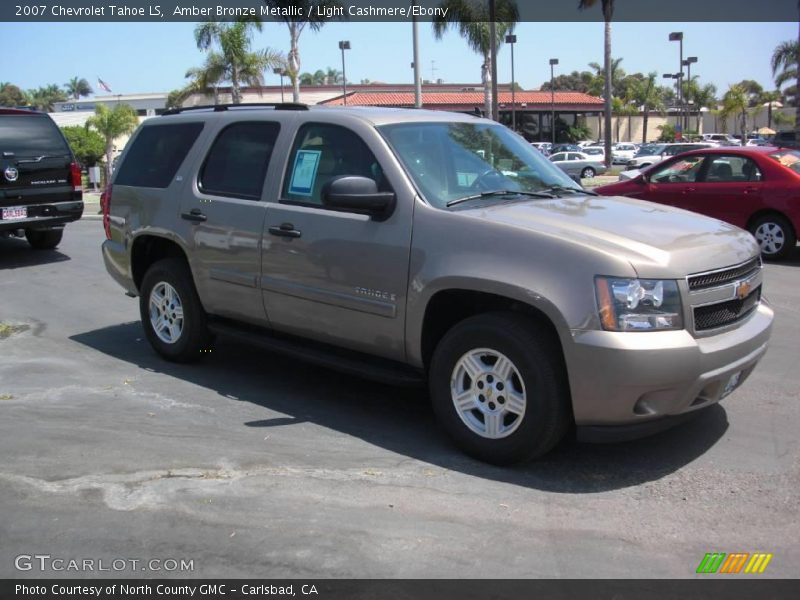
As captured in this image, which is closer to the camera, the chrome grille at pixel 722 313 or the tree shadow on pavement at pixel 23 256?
the chrome grille at pixel 722 313

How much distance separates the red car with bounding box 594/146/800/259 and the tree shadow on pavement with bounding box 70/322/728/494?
251 inches

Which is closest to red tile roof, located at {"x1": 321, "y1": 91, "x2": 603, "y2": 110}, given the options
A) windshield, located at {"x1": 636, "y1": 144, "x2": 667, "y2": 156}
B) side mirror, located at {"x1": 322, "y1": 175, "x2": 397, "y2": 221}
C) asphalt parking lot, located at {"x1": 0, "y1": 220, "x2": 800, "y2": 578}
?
windshield, located at {"x1": 636, "y1": 144, "x2": 667, "y2": 156}

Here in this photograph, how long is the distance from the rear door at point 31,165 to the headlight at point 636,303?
9330mm

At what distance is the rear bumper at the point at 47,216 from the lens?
35.9ft

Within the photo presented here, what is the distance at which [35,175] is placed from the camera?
11.1m

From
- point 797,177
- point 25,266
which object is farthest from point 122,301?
point 797,177

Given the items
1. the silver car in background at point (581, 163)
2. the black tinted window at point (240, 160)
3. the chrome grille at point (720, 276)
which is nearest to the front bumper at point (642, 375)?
the chrome grille at point (720, 276)

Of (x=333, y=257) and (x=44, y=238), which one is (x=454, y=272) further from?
(x=44, y=238)

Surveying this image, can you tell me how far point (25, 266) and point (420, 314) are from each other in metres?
8.57

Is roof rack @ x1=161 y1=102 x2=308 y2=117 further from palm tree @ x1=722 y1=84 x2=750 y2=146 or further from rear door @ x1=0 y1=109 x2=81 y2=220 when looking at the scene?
palm tree @ x1=722 y1=84 x2=750 y2=146

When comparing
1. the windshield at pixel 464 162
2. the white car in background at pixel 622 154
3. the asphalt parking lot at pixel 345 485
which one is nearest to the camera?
the asphalt parking lot at pixel 345 485

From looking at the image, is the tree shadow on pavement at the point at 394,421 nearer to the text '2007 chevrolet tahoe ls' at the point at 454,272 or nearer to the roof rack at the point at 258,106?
the text '2007 chevrolet tahoe ls' at the point at 454,272

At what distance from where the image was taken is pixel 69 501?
4.04 metres

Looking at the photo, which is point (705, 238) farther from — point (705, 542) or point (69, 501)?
point (69, 501)
